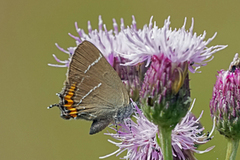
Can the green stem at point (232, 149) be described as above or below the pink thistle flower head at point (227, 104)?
below

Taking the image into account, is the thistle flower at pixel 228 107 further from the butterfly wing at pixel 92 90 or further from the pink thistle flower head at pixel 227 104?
the butterfly wing at pixel 92 90

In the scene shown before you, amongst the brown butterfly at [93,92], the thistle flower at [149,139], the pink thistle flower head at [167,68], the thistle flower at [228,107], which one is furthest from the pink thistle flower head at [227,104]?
the brown butterfly at [93,92]

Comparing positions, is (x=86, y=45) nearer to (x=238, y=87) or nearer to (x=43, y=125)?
(x=238, y=87)

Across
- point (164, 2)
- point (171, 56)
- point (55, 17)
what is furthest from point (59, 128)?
point (171, 56)

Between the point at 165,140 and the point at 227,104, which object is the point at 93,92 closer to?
the point at 165,140

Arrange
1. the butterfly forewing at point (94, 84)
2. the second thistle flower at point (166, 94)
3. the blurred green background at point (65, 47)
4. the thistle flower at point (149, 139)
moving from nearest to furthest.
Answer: the second thistle flower at point (166, 94) < the butterfly forewing at point (94, 84) < the thistle flower at point (149, 139) < the blurred green background at point (65, 47)

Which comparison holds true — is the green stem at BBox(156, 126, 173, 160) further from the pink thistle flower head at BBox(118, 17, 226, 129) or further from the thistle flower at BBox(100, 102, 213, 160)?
the thistle flower at BBox(100, 102, 213, 160)
